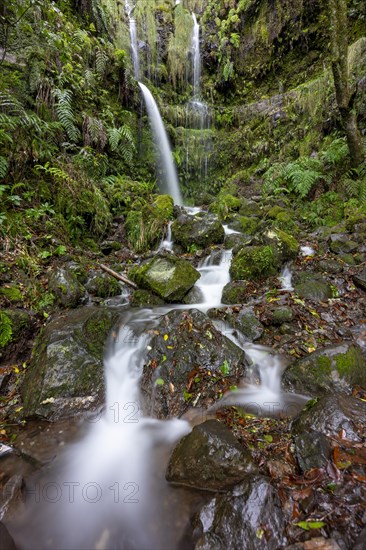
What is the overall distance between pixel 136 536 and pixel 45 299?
2930mm

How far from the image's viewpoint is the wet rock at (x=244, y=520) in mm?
1393

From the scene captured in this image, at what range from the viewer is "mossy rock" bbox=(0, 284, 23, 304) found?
11.2 feet

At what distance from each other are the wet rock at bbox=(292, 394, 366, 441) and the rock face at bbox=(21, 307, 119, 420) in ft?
6.48

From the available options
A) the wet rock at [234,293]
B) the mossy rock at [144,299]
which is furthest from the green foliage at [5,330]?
the wet rock at [234,293]

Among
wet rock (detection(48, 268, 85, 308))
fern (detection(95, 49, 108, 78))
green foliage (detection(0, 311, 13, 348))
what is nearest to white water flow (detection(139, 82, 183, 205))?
fern (detection(95, 49, 108, 78))

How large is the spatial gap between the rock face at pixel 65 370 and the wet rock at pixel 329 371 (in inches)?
81.8

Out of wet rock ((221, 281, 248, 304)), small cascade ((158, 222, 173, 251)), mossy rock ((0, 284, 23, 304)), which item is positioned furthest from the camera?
small cascade ((158, 222, 173, 251))

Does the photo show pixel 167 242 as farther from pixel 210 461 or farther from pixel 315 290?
pixel 210 461

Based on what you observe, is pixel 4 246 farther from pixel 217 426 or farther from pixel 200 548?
pixel 200 548

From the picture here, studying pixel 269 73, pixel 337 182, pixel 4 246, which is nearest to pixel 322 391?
pixel 4 246

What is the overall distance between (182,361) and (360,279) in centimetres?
313

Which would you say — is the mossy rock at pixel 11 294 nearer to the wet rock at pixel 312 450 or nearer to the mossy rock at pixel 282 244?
the wet rock at pixel 312 450

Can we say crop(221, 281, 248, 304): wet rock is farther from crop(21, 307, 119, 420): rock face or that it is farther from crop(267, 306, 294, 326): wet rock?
crop(21, 307, 119, 420): rock face

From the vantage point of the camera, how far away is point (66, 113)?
6.39m
